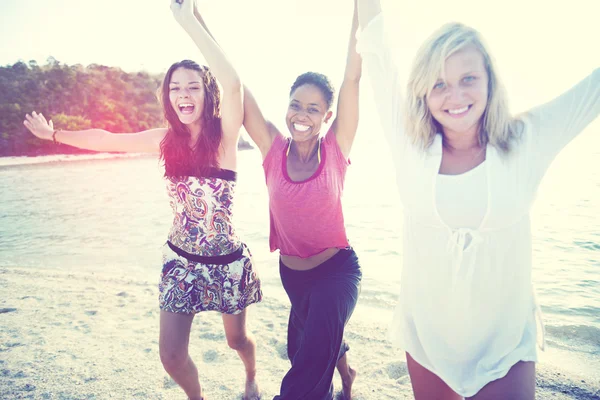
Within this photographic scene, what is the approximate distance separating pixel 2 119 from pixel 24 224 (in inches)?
1218

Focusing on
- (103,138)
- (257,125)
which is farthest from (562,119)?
(103,138)

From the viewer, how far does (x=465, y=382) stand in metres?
1.93

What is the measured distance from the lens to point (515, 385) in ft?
5.90

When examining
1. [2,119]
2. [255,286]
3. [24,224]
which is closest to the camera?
[255,286]

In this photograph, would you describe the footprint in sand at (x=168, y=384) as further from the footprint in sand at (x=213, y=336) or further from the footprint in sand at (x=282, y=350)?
the footprint in sand at (x=282, y=350)

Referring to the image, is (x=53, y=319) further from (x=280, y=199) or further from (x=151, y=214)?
(x=151, y=214)

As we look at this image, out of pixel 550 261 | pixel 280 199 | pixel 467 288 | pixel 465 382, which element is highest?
pixel 280 199

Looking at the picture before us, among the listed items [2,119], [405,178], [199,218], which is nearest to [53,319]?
[199,218]

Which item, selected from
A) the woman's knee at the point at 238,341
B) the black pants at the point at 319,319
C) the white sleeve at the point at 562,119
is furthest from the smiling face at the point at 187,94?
the white sleeve at the point at 562,119

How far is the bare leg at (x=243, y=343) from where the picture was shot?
2.82m

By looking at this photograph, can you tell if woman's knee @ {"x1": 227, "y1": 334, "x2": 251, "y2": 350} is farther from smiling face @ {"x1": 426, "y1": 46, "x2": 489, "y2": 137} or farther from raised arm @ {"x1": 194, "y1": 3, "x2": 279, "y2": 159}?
smiling face @ {"x1": 426, "y1": 46, "x2": 489, "y2": 137}

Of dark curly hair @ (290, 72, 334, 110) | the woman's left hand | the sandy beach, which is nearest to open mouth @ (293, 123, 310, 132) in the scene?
dark curly hair @ (290, 72, 334, 110)

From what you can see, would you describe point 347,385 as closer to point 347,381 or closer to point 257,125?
point 347,381

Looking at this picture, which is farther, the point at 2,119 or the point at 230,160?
the point at 2,119
